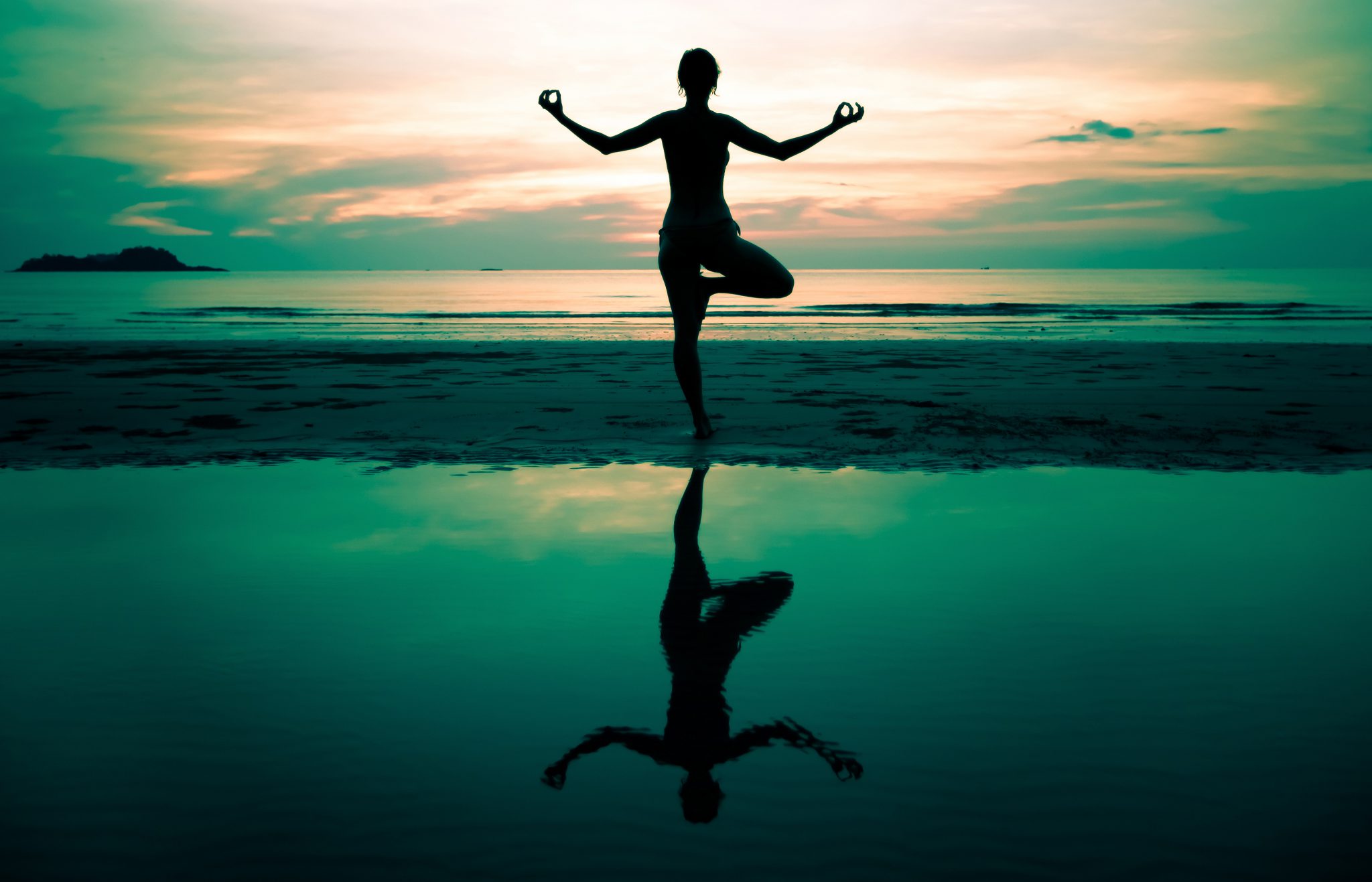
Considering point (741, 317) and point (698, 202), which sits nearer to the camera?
point (698, 202)

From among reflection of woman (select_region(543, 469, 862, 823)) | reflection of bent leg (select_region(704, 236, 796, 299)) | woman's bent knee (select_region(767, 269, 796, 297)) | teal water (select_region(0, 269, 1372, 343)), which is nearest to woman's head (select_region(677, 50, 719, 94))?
reflection of bent leg (select_region(704, 236, 796, 299))

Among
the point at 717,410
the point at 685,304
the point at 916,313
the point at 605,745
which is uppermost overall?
the point at 916,313

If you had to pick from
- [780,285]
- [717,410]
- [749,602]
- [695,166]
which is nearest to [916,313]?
[717,410]

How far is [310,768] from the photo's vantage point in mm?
1980

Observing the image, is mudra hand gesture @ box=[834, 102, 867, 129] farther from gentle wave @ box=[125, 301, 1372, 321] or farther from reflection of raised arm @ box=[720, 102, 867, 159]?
gentle wave @ box=[125, 301, 1372, 321]

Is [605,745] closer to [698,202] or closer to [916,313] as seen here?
[698,202]

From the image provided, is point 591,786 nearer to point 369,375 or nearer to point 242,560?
point 242,560

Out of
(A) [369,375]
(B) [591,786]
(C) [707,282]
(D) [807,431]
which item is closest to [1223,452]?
(D) [807,431]

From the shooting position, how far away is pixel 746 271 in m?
6.34

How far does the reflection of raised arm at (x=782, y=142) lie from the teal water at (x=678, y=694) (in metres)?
2.46

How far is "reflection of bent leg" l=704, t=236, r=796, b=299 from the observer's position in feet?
20.5

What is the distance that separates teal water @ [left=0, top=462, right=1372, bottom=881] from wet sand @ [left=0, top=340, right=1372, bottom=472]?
1779mm

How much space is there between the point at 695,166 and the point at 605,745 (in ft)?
15.3

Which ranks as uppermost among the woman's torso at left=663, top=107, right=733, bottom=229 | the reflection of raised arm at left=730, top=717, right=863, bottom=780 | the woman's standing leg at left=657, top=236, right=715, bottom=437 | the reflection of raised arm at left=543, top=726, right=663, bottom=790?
the woman's torso at left=663, top=107, right=733, bottom=229
